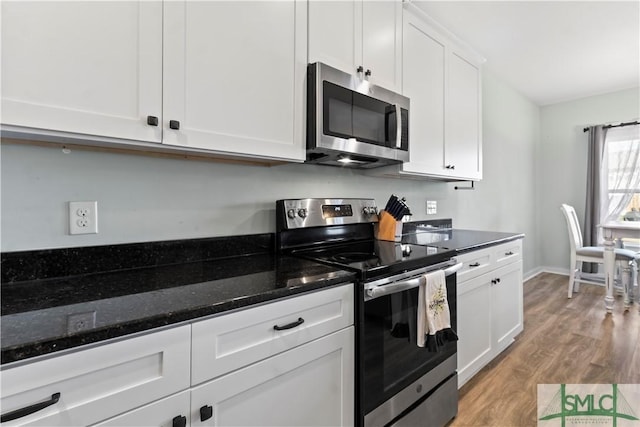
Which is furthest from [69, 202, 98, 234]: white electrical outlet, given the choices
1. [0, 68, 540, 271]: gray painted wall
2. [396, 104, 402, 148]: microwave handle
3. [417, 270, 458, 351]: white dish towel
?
[396, 104, 402, 148]: microwave handle

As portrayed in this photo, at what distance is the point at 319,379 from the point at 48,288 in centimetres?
89

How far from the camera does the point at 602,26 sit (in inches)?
99.1

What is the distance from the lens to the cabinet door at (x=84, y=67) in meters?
0.77

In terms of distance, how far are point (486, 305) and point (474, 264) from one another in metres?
0.35

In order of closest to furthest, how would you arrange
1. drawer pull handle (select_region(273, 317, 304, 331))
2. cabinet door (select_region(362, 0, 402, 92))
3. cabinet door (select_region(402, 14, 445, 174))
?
drawer pull handle (select_region(273, 317, 304, 331)), cabinet door (select_region(362, 0, 402, 92)), cabinet door (select_region(402, 14, 445, 174))

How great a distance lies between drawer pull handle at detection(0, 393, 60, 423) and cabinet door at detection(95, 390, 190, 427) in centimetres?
11

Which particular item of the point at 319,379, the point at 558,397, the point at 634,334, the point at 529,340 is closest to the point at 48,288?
the point at 319,379

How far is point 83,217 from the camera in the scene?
3.56 feet

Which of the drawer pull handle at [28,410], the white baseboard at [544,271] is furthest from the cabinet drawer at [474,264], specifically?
the white baseboard at [544,271]

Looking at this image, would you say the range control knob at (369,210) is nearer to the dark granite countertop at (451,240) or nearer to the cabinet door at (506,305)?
the dark granite countertop at (451,240)

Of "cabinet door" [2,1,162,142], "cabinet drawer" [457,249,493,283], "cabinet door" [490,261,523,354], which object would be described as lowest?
"cabinet door" [490,261,523,354]

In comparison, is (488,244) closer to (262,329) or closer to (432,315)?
(432,315)

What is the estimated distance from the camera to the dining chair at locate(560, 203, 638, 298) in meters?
3.18

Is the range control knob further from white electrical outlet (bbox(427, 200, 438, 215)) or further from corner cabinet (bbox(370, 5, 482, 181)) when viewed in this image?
white electrical outlet (bbox(427, 200, 438, 215))
